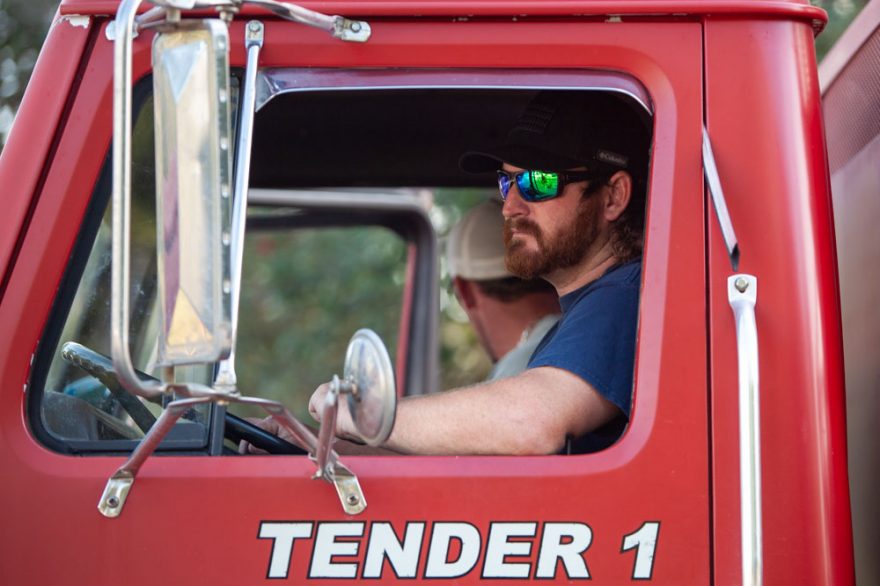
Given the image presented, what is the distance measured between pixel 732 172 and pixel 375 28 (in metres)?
0.59

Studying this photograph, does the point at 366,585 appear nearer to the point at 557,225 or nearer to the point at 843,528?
the point at 843,528

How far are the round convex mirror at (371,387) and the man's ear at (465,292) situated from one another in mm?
2622

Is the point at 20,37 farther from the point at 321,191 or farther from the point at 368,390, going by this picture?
the point at 368,390

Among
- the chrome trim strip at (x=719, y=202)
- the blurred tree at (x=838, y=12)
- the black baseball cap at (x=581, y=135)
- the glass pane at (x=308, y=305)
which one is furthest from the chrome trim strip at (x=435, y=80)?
the glass pane at (x=308, y=305)

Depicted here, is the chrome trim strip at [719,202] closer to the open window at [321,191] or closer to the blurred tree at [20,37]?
the open window at [321,191]

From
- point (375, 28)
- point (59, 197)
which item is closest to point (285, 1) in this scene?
point (375, 28)

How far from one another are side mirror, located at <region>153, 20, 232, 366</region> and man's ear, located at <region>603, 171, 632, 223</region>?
964mm

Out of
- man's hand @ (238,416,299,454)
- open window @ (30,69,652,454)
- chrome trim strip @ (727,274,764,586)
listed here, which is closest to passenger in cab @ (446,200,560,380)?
open window @ (30,69,652,454)

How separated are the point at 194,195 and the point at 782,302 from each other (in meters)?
0.86

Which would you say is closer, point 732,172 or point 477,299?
point 732,172

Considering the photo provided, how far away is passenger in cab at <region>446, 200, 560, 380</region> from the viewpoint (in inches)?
151

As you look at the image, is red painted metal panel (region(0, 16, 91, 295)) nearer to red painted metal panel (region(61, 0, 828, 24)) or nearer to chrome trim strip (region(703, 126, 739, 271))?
red painted metal panel (region(61, 0, 828, 24))

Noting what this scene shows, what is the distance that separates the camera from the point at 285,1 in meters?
1.83

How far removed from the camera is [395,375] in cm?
174
